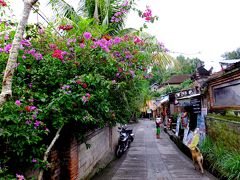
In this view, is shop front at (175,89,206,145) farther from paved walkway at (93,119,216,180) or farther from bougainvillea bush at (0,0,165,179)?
bougainvillea bush at (0,0,165,179)

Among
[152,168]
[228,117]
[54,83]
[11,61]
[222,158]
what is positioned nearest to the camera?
[11,61]

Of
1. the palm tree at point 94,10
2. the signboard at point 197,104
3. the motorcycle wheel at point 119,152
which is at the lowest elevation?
the motorcycle wheel at point 119,152

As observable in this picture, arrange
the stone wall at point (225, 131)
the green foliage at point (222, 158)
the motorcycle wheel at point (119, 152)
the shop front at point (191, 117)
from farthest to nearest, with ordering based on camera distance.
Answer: the shop front at point (191, 117) → the motorcycle wheel at point (119, 152) → the stone wall at point (225, 131) → the green foliage at point (222, 158)

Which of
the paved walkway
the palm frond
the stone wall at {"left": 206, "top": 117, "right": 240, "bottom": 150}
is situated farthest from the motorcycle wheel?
the palm frond

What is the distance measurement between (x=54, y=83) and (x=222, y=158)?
584 cm

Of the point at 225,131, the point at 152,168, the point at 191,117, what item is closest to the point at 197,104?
the point at 191,117

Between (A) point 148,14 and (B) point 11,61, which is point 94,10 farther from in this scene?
(B) point 11,61

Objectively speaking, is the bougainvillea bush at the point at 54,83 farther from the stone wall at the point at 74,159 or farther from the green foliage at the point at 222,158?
the green foliage at the point at 222,158

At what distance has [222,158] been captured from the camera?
756cm

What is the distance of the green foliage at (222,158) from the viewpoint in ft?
20.4

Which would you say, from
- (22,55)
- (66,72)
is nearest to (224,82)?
(66,72)

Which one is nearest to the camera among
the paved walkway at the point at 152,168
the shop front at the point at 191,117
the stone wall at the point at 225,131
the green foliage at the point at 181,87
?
the stone wall at the point at 225,131

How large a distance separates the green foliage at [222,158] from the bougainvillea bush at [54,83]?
343 cm

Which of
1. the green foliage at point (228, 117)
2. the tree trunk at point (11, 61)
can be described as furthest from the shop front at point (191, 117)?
the tree trunk at point (11, 61)
